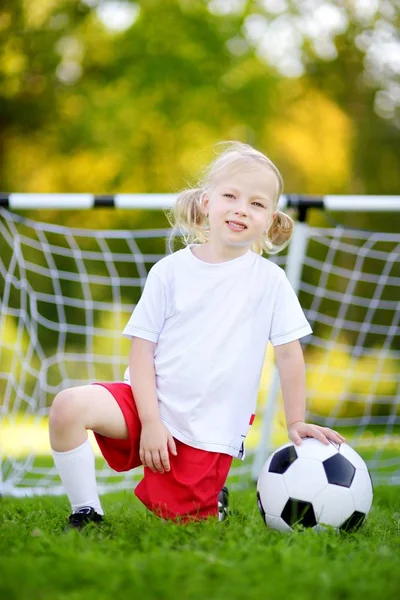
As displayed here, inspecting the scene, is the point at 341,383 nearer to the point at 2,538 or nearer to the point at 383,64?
the point at 383,64

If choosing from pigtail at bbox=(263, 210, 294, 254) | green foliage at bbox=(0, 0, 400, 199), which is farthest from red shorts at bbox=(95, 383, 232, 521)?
green foliage at bbox=(0, 0, 400, 199)

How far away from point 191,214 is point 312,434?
31.5 inches

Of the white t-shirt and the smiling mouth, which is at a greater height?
the smiling mouth

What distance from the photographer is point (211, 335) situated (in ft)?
8.29

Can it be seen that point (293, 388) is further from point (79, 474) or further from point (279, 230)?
point (79, 474)

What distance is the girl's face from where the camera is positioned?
250 cm

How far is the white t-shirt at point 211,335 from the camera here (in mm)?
2502

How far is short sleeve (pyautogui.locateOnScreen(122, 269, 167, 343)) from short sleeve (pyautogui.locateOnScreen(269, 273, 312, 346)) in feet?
1.12

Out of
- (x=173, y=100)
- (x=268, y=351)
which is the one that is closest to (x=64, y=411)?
(x=268, y=351)

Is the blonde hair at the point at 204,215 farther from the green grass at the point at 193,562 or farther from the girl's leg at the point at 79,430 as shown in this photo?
the green grass at the point at 193,562

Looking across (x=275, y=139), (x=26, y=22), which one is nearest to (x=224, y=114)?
(x=275, y=139)

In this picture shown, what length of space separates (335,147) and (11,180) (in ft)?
14.8

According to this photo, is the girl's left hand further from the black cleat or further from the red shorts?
the black cleat

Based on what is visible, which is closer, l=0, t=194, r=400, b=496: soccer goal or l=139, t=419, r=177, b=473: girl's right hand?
l=139, t=419, r=177, b=473: girl's right hand
